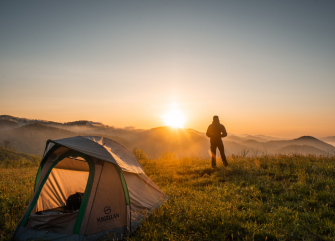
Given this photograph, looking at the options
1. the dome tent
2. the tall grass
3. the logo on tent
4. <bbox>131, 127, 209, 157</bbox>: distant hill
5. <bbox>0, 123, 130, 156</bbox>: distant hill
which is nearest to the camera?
the tall grass

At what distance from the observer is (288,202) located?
5.38 metres

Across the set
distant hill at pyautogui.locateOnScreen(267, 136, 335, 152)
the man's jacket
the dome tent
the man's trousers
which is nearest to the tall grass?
the dome tent

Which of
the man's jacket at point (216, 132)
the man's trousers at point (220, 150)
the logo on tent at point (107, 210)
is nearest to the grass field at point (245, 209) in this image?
the logo on tent at point (107, 210)

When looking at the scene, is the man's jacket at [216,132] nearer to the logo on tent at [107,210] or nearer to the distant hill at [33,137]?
the logo on tent at [107,210]

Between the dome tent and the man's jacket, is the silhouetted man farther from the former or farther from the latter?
the dome tent

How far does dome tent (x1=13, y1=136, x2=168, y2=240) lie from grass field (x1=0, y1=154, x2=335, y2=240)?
1.40ft

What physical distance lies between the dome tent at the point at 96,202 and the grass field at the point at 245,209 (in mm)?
427

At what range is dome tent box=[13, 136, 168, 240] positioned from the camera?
4.27 meters

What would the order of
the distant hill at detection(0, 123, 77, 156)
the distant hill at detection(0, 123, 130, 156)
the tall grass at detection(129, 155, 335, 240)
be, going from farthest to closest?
the distant hill at detection(0, 123, 77, 156)
the distant hill at detection(0, 123, 130, 156)
the tall grass at detection(129, 155, 335, 240)

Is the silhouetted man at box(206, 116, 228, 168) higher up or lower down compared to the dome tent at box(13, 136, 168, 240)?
higher up

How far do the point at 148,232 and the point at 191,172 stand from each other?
602 centimetres

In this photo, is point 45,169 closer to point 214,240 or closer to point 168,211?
point 168,211

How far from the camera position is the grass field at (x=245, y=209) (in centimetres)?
389

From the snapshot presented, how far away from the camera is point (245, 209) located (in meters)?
5.10
